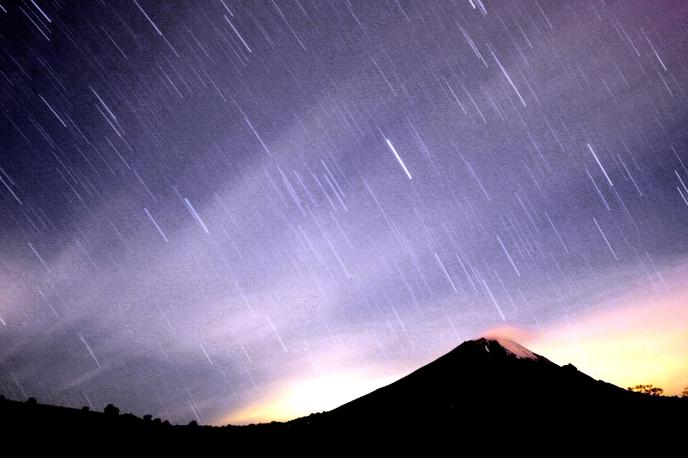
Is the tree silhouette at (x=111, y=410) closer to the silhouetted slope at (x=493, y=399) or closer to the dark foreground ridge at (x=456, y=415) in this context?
the dark foreground ridge at (x=456, y=415)

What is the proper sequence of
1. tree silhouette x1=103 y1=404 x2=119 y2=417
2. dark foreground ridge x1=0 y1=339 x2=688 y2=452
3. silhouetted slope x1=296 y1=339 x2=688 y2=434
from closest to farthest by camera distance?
dark foreground ridge x1=0 y1=339 x2=688 y2=452
tree silhouette x1=103 y1=404 x2=119 y2=417
silhouetted slope x1=296 y1=339 x2=688 y2=434

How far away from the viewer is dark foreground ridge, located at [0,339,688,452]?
10396 millimetres

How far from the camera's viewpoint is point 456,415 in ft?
53.6

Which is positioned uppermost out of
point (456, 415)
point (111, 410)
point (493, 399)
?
point (111, 410)

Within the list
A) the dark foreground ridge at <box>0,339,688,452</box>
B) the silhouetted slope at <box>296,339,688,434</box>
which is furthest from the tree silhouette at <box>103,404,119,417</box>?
the silhouetted slope at <box>296,339,688,434</box>

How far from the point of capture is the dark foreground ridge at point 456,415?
10.4 m

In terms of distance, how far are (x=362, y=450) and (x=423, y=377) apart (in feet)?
33.1

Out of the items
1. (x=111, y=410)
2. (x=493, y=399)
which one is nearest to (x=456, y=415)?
(x=493, y=399)

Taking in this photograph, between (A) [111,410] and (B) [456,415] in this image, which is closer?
(A) [111,410]

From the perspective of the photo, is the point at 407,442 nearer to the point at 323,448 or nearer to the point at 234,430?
the point at 323,448

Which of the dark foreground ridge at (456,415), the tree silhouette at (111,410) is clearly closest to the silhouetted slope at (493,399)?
the dark foreground ridge at (456,415)

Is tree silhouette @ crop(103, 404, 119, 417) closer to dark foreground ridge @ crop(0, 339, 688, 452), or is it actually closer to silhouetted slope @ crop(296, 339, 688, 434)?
dark foreground ridge @ crop(0, 339, 688, 452)

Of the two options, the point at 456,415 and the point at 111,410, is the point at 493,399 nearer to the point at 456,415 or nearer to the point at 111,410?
the point at 456,415

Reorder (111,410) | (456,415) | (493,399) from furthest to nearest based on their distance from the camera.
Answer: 1. (493,399)
2. (456,415)
3. (111,410)
